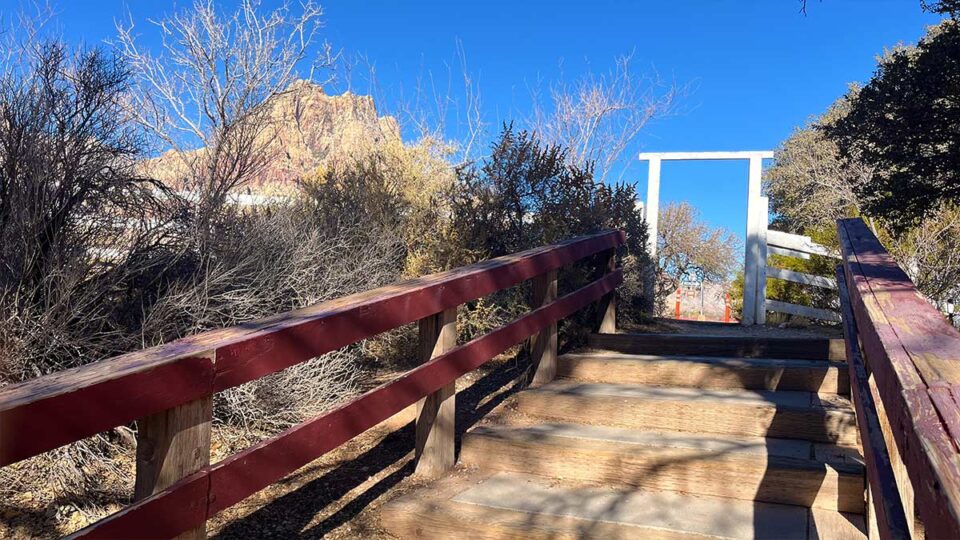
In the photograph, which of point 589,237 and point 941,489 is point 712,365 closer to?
point 589,237

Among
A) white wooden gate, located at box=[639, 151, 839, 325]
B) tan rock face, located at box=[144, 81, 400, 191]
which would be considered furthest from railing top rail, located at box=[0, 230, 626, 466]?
white wooden gate, located at box=[639, 151, 839, 325]

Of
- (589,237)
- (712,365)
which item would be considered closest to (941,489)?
(712,365)

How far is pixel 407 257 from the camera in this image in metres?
6.63

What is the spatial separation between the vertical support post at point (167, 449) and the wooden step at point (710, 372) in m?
2.85

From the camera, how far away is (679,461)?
118 inches

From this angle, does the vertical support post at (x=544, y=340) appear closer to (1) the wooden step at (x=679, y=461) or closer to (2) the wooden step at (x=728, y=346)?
(1) the wooden step at (x=679, y=461)

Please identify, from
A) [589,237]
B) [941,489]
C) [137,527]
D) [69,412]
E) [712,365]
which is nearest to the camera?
[941,489]

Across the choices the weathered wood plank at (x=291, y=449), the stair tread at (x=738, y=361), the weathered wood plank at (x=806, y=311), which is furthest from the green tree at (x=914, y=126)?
the weathered wood plank at (x=806, y=311)

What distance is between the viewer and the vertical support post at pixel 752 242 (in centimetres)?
914

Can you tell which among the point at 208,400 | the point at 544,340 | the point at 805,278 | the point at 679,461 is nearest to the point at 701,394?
the point at 679,461

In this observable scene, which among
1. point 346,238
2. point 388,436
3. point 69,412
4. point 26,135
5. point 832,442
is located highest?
point 26,135

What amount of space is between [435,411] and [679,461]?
1.09 metres

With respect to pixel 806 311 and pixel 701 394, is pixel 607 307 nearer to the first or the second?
pixel 701 394

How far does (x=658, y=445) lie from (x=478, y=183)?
3915mm
